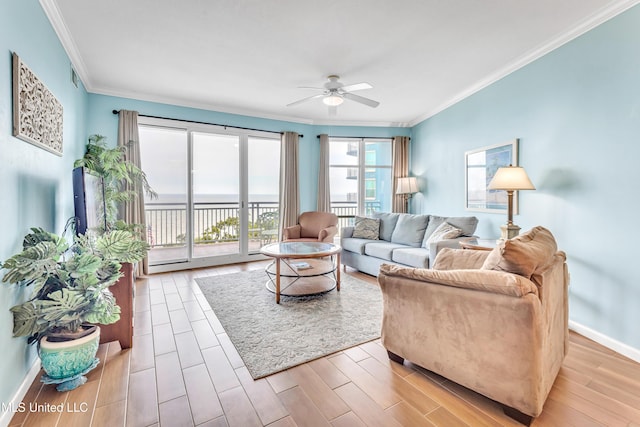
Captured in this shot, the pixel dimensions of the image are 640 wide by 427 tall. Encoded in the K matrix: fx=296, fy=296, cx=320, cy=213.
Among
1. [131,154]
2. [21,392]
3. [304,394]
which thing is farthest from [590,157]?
[131,154]

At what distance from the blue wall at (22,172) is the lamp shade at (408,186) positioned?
470 centimetres

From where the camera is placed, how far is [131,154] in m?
4.13

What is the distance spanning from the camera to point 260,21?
2.51 meters

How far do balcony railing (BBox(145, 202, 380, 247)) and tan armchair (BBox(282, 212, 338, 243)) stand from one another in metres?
0.71

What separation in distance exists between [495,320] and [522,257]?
35 centimetres

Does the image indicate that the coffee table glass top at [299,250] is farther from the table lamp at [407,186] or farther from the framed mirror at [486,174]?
the table lamp at [407,186]

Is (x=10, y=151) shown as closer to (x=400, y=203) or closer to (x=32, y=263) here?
(x=32, y=263)

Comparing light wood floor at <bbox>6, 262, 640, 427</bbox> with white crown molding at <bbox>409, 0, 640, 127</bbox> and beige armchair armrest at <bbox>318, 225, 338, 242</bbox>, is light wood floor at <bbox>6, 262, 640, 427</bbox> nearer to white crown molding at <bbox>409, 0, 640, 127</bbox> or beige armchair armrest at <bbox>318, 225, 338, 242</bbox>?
beige armchair armrest at <bbox>318, 225, 338, 242</bbox>

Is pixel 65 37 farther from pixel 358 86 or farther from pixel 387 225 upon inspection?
pixel 387 225

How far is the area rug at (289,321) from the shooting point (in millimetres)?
2182

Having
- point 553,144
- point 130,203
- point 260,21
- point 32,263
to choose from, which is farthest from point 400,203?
point 32,263

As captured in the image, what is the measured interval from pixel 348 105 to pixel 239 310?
3.45 meters

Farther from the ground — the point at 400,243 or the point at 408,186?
the point at 408,186

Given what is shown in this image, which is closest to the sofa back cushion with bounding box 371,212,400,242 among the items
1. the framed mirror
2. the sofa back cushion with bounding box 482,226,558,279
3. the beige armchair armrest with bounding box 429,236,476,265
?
the framed mirror
